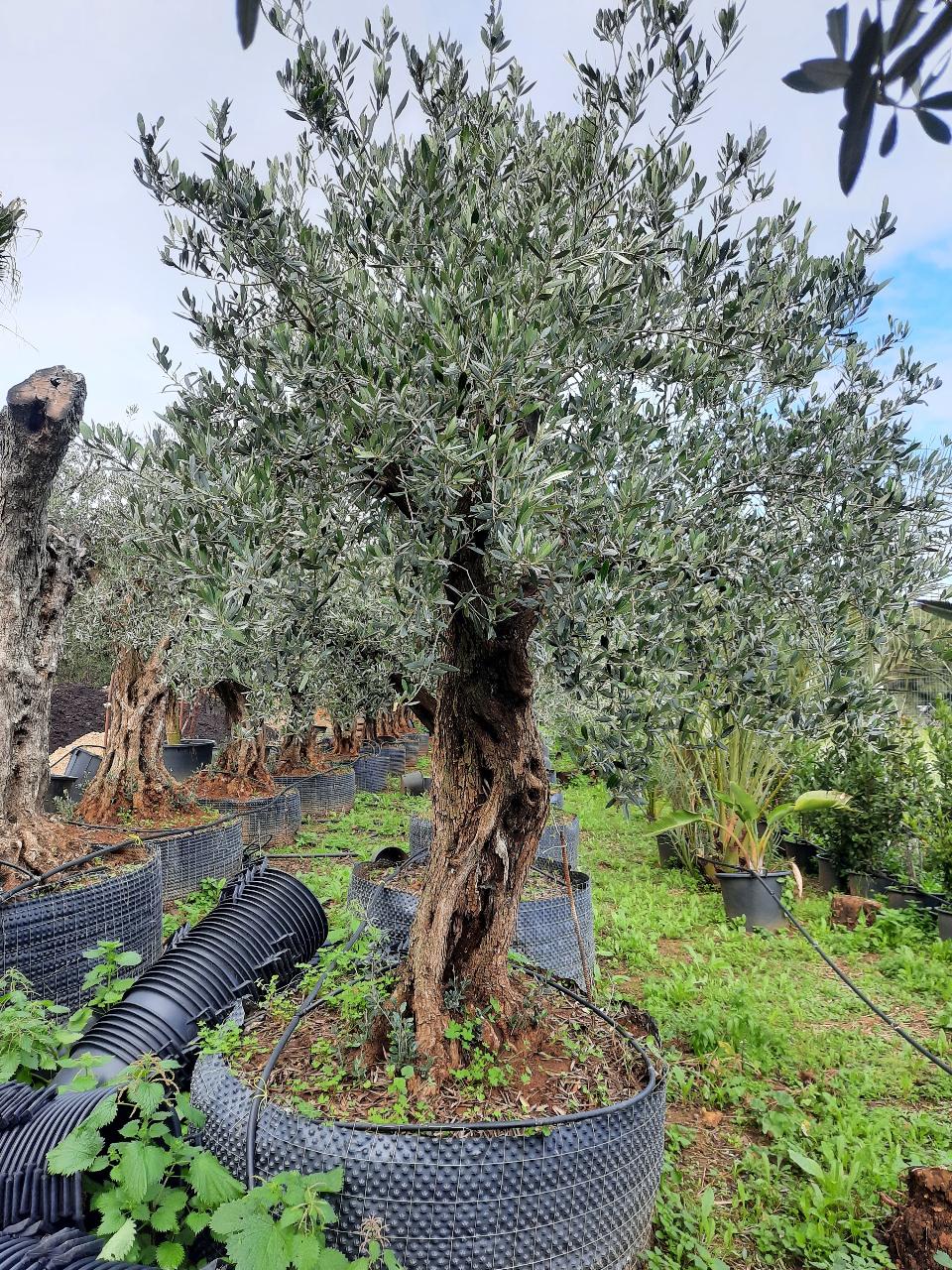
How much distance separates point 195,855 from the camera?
25.7ft

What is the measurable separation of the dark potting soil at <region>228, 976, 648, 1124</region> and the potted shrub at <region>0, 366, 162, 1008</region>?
5.75 ft

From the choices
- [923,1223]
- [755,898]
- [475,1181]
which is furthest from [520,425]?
[755,898]

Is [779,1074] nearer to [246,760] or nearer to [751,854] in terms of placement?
[751,854]

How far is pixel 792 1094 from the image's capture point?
4.56 metres

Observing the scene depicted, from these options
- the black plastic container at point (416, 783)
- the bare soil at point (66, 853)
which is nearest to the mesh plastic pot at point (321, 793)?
the black plastic container at point (416, 783)

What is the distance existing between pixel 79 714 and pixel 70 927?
19.5 m

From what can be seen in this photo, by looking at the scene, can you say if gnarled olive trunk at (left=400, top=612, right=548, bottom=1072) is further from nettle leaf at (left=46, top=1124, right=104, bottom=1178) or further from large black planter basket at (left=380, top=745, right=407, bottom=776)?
large black planter basket at (left=380, top=745, right=407, bottom=776)

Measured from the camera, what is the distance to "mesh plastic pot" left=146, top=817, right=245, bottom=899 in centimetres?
755

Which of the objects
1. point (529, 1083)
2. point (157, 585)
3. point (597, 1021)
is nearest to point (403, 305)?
point (529, 1083)

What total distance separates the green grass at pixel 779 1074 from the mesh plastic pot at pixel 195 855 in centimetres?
114

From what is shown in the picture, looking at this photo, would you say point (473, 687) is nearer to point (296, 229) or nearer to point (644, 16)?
point (296, 229)

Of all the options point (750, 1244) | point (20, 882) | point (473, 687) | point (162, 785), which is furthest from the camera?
point (162, 785)

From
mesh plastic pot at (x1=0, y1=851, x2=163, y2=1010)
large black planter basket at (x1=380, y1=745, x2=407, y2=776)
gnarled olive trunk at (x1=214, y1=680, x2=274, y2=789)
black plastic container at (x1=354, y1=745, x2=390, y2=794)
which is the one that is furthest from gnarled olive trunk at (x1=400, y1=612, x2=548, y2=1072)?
large black planter basket at (x1=380, y1=745, x2=407, y2=776)

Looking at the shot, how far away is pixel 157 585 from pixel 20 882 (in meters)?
5.03
